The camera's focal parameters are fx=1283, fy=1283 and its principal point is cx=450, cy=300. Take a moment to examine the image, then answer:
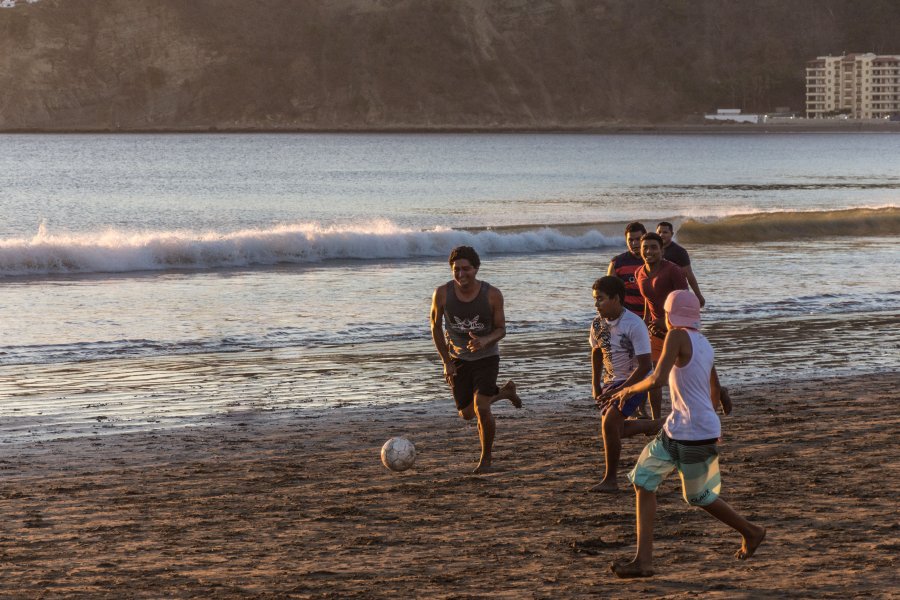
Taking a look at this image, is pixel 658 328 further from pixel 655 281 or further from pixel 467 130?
pixel 467 130

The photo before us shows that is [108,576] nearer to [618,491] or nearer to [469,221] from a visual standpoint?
[618,491]

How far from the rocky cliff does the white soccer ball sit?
6532 inches

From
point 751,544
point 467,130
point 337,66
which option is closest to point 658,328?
point 751,544

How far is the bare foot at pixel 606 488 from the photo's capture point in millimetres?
7795

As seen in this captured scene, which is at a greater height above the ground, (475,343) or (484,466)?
(475,343)

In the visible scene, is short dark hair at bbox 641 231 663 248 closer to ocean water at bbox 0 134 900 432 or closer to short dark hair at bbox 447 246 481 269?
short dark hair at bbox 447 246 481 269

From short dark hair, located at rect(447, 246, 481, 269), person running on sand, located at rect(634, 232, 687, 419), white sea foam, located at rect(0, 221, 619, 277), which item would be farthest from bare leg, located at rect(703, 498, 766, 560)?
white sea foam, located at rect(0, 221, 619, 277)

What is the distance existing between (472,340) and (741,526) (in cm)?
257

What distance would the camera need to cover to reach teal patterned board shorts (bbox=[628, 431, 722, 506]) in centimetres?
593

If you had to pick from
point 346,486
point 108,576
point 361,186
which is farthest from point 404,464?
point 361,186

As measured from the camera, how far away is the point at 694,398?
5906 millimetres

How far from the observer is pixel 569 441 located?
9.34 meters

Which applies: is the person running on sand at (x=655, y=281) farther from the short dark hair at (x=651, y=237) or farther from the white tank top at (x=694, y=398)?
the white tank top at (x=694, y=398)

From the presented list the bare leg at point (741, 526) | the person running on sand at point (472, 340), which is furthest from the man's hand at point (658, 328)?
the bare leg at point (741, 526)
